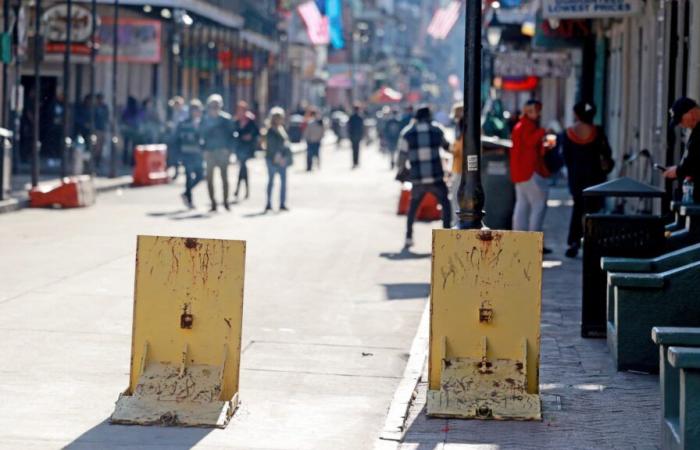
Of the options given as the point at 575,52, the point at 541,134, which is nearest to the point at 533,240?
the point at 541,134

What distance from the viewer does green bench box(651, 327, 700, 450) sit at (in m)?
6.49

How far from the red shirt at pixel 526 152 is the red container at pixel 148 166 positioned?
16.2m

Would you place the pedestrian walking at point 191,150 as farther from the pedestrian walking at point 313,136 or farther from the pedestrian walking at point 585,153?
the pedestrian walking at point 313,136

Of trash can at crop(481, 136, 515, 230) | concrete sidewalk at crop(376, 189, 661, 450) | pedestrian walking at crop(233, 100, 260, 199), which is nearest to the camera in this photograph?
concrete sidewalk at crop(376, 189, 661, 450)

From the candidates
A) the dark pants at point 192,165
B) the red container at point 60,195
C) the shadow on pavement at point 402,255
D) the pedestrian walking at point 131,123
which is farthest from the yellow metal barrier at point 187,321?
the pedestrian walking at point 131,123

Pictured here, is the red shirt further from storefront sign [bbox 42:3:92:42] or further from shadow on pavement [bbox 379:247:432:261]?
storefront sign [bbox 42:3:92:42]

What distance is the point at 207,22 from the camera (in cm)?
5412

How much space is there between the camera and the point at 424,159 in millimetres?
19453

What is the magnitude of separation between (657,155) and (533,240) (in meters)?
12.5

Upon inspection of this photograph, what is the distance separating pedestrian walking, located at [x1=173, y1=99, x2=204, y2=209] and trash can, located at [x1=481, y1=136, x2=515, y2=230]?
7.83m

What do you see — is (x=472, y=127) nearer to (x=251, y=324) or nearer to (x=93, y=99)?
(x=251, y=324)

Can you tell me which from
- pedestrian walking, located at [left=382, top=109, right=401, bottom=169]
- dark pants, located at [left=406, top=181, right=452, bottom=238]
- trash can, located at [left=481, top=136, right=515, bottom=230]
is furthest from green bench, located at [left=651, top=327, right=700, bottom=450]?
pedestrian walking, located at [left=382, top=109, right=401, bottom=169]

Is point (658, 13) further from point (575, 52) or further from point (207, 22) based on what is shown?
point (207, 22)

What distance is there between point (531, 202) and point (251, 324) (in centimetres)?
665
